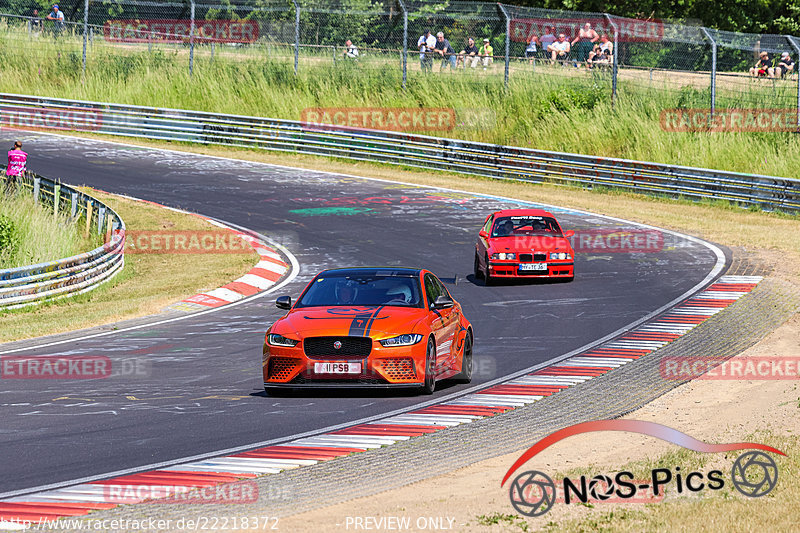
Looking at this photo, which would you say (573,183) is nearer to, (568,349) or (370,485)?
(568,349)

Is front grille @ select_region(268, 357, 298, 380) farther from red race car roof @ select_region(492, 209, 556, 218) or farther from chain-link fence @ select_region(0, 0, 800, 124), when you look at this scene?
chain-link fence @ select_region(0, 0, 800, 124)

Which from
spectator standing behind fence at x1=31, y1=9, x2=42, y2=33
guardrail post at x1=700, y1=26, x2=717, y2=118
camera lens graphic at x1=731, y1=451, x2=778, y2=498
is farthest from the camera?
spectator standing behind fence at x1=31, y1=9, x2=42, y2=33

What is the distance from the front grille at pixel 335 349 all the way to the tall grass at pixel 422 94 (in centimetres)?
2195

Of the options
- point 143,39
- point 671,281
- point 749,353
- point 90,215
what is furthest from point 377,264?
point 143,39

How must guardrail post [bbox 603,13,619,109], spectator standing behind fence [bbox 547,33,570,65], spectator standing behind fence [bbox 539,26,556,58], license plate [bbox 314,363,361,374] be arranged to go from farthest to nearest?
spectator standing behind fence [bbox 547,33,570,65]
spectator standing behind fence [bbox 539,26,556,58]
guardrail post [bbox 603,13,619,109]
license plate [bbox 314,363,361,374]

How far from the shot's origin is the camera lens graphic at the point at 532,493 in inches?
320

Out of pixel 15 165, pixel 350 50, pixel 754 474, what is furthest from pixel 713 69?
pixel 754 474

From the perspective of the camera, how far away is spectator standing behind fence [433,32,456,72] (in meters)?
38.1

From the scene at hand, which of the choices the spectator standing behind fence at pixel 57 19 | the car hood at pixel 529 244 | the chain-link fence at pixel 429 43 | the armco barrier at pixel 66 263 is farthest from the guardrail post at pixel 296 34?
the car hood at pixel 529 244

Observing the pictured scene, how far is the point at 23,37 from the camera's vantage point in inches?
1809

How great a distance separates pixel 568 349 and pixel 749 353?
2297 millimetres

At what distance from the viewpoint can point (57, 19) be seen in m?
43.5

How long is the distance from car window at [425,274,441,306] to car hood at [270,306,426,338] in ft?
1.82

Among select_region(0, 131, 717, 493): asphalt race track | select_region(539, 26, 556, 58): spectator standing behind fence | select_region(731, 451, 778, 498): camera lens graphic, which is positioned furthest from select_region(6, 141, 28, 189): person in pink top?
select_region(731, 451, 778, 498): camera lens graphic
